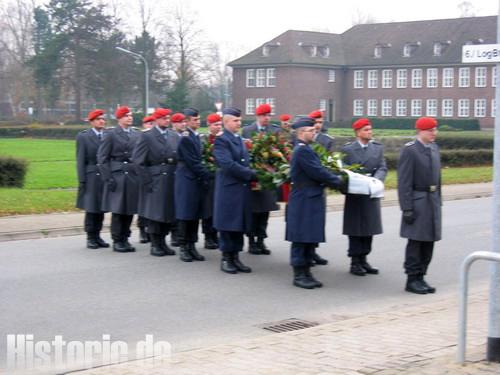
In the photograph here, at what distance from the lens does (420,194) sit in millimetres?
9422

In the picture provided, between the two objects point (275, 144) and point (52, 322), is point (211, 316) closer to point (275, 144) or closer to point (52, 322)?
point (52, 322)

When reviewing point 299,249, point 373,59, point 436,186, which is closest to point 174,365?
point 299,249

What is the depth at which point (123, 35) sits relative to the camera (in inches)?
3167

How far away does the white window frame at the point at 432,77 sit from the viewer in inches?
3260

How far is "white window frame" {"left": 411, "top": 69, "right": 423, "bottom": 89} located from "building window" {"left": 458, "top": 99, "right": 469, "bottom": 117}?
4.63 metres

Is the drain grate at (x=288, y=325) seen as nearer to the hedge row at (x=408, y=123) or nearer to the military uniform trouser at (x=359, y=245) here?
the military uniform trouser at (x=359, y=245)

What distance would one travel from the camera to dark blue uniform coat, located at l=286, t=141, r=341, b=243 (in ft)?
31.2

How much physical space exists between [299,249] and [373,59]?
79.4 meters

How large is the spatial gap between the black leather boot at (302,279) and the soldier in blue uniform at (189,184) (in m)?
2.05

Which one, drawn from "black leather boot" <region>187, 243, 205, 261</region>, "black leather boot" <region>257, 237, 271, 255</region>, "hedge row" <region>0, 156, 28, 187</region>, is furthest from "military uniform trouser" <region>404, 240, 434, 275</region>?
"hedge row" <region>0, 156, 28, 187</region>

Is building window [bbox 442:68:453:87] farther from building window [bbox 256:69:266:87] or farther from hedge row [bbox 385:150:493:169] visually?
hedge row [bbox 385:150:493:169]

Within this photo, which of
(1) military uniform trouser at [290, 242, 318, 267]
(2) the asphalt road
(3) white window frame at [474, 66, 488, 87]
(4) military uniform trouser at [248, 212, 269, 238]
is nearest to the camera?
(2) the asphalt road

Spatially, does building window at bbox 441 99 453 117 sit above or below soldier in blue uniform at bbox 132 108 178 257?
above

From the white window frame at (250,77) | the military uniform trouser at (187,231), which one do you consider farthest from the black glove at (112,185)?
the white window frame at (250,77)
